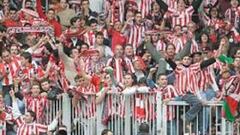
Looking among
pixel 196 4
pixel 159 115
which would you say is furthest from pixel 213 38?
pixel 159 115

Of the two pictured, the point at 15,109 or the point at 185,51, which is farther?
the point at 185,51

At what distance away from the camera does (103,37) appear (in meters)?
24.4

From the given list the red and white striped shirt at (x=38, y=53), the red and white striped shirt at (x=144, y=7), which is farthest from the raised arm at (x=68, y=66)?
the red and white striped shirt at (x=144, y=7)

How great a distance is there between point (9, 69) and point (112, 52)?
235 cm

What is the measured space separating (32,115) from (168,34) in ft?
15.2

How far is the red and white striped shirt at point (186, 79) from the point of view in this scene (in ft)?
68.9

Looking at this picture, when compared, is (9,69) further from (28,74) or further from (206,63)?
(206,63)

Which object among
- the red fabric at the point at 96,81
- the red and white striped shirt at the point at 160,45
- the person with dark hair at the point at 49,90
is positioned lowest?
the person with dark hair at the point at 49,90

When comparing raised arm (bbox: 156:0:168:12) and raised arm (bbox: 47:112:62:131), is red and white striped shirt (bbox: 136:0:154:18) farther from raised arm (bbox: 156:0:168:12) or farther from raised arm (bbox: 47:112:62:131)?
raised arm (bbox: 47:112:62:131)

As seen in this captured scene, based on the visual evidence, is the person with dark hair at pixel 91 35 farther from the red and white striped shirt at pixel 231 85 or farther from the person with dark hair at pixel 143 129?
the red and white striped shirt at pixel 231 85

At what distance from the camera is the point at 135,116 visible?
20.9 m

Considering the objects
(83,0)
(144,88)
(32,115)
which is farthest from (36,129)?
(83,0)

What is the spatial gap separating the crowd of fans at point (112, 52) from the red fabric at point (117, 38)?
22 mm

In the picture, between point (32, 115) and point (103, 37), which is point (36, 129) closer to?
point (32, 115)
